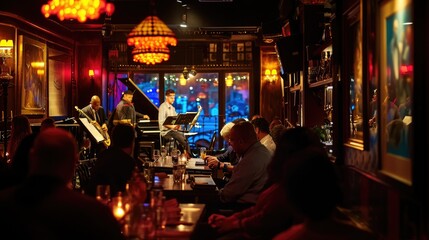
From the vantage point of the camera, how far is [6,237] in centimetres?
211

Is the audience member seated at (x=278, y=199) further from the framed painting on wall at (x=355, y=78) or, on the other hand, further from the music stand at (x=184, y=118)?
the music stand at (x=184, y=118)

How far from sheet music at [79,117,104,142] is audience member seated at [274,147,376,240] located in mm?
9688

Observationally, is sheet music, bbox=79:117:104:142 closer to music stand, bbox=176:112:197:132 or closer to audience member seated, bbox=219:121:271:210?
music stand, bbox=176:112:197:132

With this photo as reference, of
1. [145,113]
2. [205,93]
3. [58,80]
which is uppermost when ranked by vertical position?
[58,80]

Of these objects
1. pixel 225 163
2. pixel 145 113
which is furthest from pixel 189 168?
pixel 145 113

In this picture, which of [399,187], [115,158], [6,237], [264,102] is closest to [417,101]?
[399,187]

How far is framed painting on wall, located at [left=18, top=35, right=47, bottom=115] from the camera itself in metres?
11.9

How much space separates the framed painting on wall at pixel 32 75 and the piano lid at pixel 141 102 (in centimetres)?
191

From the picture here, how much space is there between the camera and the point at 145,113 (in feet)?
46.9

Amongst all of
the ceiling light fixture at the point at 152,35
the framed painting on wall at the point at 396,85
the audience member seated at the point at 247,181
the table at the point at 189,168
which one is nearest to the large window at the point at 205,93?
the table at the point at 189,168

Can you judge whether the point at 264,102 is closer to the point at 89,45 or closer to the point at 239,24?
the point at 89,45

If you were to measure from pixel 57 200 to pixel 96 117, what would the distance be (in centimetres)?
1128

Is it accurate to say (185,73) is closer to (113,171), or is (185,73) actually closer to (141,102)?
(141,102)

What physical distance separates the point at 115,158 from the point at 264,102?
12.0 m
